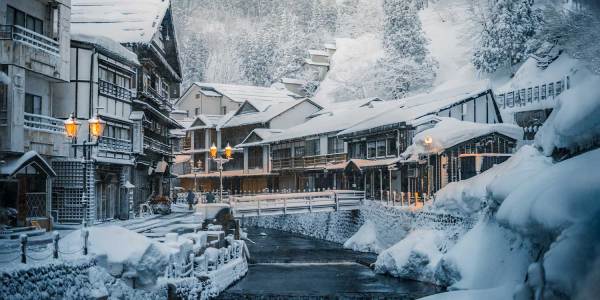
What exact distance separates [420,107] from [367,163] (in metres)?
5.58

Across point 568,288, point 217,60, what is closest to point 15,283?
point 568,288

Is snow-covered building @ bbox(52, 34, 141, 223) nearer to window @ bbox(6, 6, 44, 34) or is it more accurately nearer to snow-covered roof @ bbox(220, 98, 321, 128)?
window @ bbox(6, 6, 44, 34)

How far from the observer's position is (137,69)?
3612cm

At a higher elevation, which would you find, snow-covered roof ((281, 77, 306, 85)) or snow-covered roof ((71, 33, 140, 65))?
snow-covered roof ((281, 77, 306, 85))

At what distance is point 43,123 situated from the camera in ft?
82.1

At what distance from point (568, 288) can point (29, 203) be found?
21.3 metres

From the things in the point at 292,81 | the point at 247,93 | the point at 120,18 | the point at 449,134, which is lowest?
the point at 449,134

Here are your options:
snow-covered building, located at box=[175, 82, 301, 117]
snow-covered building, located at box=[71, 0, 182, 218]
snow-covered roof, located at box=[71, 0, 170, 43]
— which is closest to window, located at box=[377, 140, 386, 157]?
snow-covered building, located at box=[71, 0, 182, 218]

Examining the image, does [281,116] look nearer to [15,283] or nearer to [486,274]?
[486,274]

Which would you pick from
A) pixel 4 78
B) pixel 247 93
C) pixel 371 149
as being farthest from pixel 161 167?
pixel 247 93

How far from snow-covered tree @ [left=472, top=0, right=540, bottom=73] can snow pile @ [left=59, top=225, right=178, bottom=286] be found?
4527 centimetres

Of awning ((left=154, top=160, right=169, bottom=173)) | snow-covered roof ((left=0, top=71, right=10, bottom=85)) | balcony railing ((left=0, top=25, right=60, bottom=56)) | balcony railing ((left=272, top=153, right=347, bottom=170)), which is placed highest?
balcony railing ((left=0, top=25, right=60, bottom=56))

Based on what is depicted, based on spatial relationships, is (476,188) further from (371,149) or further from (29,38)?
(29,38)

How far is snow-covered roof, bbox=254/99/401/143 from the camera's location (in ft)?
170
